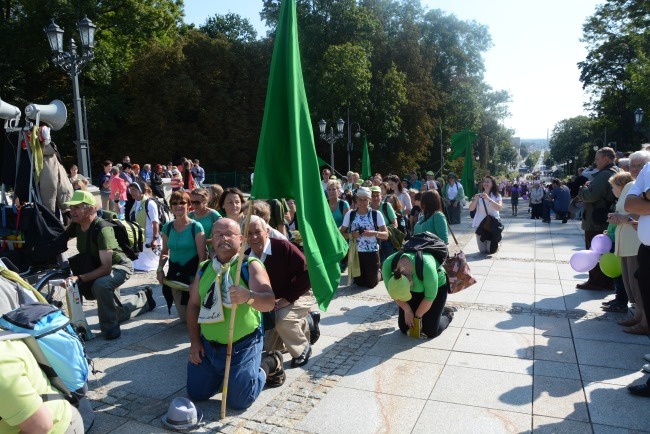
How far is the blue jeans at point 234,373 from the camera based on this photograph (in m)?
3.94

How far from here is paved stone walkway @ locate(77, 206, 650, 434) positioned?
3.78m

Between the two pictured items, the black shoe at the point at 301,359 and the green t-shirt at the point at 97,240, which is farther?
the green t-shirt at the point at 97,240

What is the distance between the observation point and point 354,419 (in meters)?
3.83

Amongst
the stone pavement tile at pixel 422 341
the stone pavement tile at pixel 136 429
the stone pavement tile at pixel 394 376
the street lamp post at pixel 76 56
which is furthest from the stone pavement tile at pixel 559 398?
the street lamp post at pixel 76 56

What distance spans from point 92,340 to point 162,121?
1051 inches

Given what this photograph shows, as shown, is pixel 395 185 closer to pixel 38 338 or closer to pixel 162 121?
pixel 38 338

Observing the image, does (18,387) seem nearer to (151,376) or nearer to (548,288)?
(151,376)

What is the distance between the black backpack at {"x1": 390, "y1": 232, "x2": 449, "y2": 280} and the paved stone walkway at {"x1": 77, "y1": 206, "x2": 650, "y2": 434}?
815 mm

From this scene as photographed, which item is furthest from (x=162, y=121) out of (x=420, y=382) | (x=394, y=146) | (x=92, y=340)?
(x=420, y=382)

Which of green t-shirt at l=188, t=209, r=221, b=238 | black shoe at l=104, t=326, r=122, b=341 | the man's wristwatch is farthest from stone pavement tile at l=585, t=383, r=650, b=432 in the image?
black shoe at l=104, t=326, r=122, b=341

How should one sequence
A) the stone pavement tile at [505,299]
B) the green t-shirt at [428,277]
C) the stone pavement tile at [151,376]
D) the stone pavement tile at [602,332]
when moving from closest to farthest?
1. the stone pavement tile at [151,376]
2. the green t-shirt at [428,277]
3. the stone pavement tile at [602,332]
4. the stone pavement tile at [505,299]

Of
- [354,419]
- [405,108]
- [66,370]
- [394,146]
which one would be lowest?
[354,419]

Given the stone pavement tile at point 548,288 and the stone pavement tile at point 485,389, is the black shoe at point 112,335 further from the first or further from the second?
the stone pavement tile at point 548,288

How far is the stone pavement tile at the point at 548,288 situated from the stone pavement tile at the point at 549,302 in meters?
0.18
